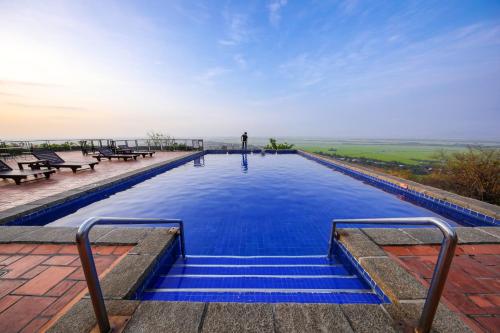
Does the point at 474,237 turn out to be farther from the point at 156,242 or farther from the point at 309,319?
the point at 156,242

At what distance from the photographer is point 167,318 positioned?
1.64 meters

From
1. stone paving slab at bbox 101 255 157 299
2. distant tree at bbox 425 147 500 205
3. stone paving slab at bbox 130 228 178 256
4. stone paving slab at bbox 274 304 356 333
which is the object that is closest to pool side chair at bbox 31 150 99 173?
stone paving slab at bbox 130 228 178 256

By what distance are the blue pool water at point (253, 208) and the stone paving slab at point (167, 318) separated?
187 centimetres

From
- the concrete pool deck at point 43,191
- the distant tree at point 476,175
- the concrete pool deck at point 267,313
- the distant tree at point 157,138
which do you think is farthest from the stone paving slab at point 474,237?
the distant tree at point 157,138

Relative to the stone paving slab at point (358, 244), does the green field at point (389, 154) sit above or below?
below

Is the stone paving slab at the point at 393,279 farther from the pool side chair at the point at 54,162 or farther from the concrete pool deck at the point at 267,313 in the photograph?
the pool side chair at the point at 54,162

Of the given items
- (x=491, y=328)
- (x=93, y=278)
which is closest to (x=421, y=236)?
(x=491, y=328)

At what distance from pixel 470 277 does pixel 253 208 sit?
14.2ft

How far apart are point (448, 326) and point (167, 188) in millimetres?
7744

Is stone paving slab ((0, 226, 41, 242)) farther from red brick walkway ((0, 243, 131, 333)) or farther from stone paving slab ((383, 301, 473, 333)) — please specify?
stone paving slab ((383, 301, 473, 333))

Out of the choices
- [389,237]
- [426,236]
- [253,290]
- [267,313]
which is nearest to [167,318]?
[267,313]

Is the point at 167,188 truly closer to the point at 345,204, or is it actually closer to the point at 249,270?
the point at 249,270

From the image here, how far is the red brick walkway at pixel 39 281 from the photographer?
1.74 metres

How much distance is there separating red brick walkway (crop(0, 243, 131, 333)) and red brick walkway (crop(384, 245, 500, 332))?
374cm
